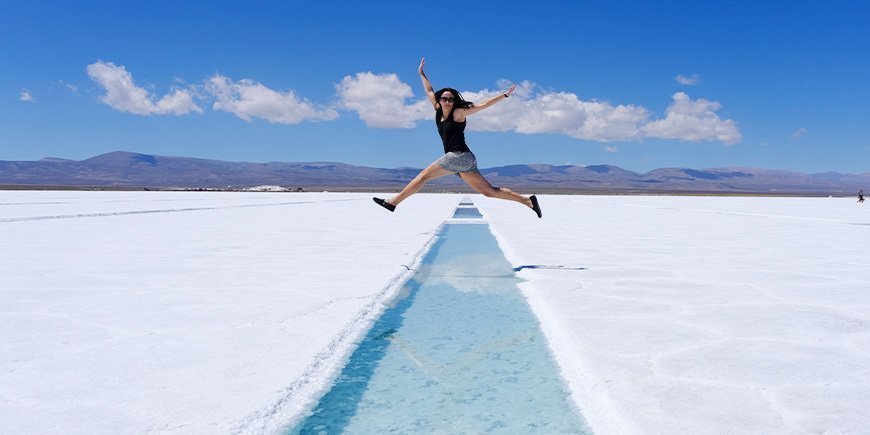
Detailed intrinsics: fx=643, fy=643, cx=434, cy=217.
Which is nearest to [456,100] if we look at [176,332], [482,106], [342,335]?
[482,106]

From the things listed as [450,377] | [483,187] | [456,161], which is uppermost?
[456,161]

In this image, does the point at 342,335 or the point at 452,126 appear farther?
the point at 452,126

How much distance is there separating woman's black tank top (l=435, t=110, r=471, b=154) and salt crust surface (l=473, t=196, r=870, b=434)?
3.85 feet

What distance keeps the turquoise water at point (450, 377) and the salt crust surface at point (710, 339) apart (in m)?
0.12

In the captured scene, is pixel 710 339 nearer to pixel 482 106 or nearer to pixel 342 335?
pixel 342 335

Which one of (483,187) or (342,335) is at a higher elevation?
(483,187)

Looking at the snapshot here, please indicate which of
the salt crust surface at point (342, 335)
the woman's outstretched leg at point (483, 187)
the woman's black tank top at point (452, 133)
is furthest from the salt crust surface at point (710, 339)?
the woman's black tank top at point (452, 133)

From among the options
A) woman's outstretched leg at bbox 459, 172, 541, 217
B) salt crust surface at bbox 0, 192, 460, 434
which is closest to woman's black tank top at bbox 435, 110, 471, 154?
woman's outstretched leg at bbox 459, 172, 541, 217

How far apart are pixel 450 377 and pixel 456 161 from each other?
3189mm

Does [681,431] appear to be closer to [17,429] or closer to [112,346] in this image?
[17,429]

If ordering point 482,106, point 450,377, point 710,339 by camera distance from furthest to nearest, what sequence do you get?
point 482,106, point 710,339, point 450,377

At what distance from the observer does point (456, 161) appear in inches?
211

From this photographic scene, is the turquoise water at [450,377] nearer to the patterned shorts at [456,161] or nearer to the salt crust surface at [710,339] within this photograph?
the salt crust surface at [710,339]

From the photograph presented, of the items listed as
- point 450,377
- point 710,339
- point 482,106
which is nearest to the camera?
point 450,377
